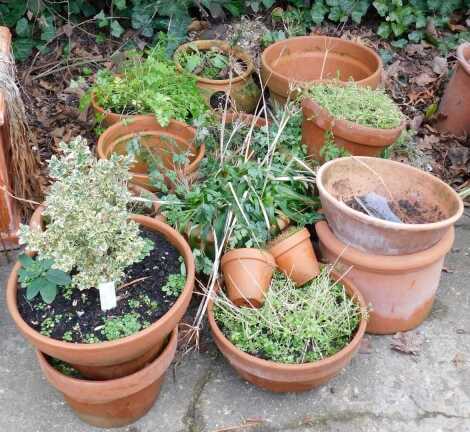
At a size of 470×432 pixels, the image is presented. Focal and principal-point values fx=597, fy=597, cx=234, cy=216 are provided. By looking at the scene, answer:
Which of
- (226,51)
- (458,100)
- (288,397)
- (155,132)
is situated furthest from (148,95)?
(458,100)

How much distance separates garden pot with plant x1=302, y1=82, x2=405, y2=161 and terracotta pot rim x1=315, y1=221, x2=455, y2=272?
1.75 feet

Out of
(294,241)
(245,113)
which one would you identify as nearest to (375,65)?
(245,113)

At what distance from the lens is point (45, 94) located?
393cm

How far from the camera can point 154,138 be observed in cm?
308

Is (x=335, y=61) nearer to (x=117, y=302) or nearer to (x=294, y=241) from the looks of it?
(x=294, y=241)

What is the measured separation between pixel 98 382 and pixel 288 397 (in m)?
0.81

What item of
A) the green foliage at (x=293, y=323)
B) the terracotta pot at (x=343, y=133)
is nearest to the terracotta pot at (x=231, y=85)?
the terracotta pot at (x=343, y=133)

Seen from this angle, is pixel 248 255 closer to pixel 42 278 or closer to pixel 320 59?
pixel 42 278

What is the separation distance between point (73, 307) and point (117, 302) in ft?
0.50

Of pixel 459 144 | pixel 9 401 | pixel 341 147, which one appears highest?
pixel 341 147

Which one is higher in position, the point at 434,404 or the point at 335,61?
the point at 335,61

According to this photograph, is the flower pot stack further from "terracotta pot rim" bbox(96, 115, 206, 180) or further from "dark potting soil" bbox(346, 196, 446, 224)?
"terracotta pot rim" bbox(96, 115, 206, 180)

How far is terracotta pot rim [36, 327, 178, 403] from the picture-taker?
2027 millimetres

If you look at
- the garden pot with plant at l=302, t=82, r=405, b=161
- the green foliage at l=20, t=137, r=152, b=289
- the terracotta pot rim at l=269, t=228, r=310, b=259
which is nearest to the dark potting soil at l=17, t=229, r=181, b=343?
the green foliage at l=20, t=137, r=152, b=289
